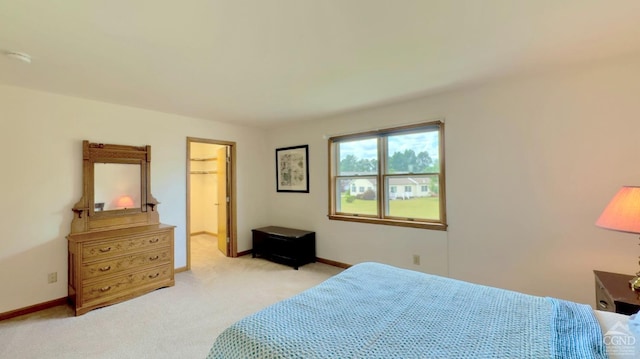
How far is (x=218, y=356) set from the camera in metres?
1.24

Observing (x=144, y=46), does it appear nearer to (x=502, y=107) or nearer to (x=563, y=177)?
(x=502, y=107)

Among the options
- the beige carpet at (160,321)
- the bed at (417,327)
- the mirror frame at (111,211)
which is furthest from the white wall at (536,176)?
the mirror frame at (111,211)

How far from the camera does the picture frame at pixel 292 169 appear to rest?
4504mm

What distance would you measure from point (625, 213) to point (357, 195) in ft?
8.85

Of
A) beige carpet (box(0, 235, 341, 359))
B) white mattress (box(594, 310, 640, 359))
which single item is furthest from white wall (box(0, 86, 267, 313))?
white mattress (box(594, 310, 640, 359))

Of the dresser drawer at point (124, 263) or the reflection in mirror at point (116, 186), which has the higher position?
the reflection in mirror at point (116, 186)

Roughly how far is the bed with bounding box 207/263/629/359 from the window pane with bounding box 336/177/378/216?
2.22 m

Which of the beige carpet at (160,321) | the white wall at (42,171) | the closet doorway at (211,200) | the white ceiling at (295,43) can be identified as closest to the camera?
the white ceiling at (295,43)

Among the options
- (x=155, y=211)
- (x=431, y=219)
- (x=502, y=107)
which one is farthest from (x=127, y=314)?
(x=502, y=107)

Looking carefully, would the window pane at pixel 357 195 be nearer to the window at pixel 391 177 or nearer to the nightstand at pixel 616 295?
the window at pixel 391 177

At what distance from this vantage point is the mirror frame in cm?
311

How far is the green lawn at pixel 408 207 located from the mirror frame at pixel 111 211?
9.28 ft

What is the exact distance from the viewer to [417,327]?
1.26 m

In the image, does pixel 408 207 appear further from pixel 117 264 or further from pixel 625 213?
pixel 117 264
